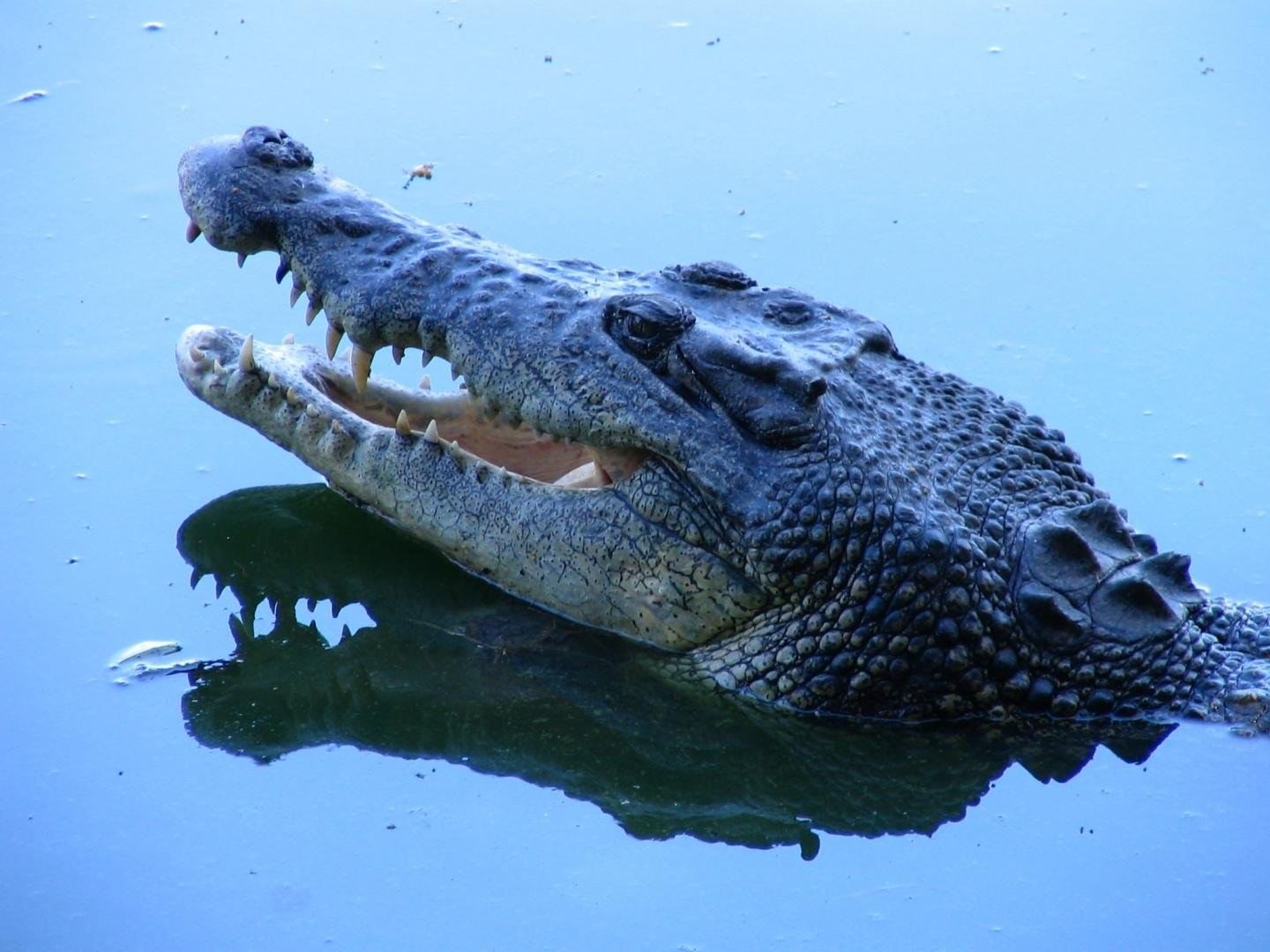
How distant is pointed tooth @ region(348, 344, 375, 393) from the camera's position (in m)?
5.53

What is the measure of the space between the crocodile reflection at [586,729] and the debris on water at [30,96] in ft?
13.0

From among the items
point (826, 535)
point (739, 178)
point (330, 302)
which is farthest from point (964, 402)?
point (739, 178)

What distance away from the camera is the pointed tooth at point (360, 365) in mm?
5527

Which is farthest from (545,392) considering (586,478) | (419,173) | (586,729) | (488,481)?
(419,173)

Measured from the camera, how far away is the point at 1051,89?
938 centimetres

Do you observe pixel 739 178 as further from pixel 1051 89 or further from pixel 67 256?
pixel 67 256

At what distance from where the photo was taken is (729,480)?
5.02 meters

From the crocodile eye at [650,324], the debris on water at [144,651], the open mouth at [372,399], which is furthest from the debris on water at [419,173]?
the debris on water at [144,651]

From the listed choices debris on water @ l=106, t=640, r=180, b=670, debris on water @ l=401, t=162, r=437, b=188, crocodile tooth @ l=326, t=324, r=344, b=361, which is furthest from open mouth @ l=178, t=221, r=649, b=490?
debris on water @ l=401, t=162, r=437, b=188

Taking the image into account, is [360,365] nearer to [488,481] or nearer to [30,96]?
[488,481]

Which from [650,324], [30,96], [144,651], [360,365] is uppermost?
[650,324]

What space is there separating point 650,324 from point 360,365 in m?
1.01

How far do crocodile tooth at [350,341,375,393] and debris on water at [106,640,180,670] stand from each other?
39.2 inches

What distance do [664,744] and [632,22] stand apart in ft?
18.1
